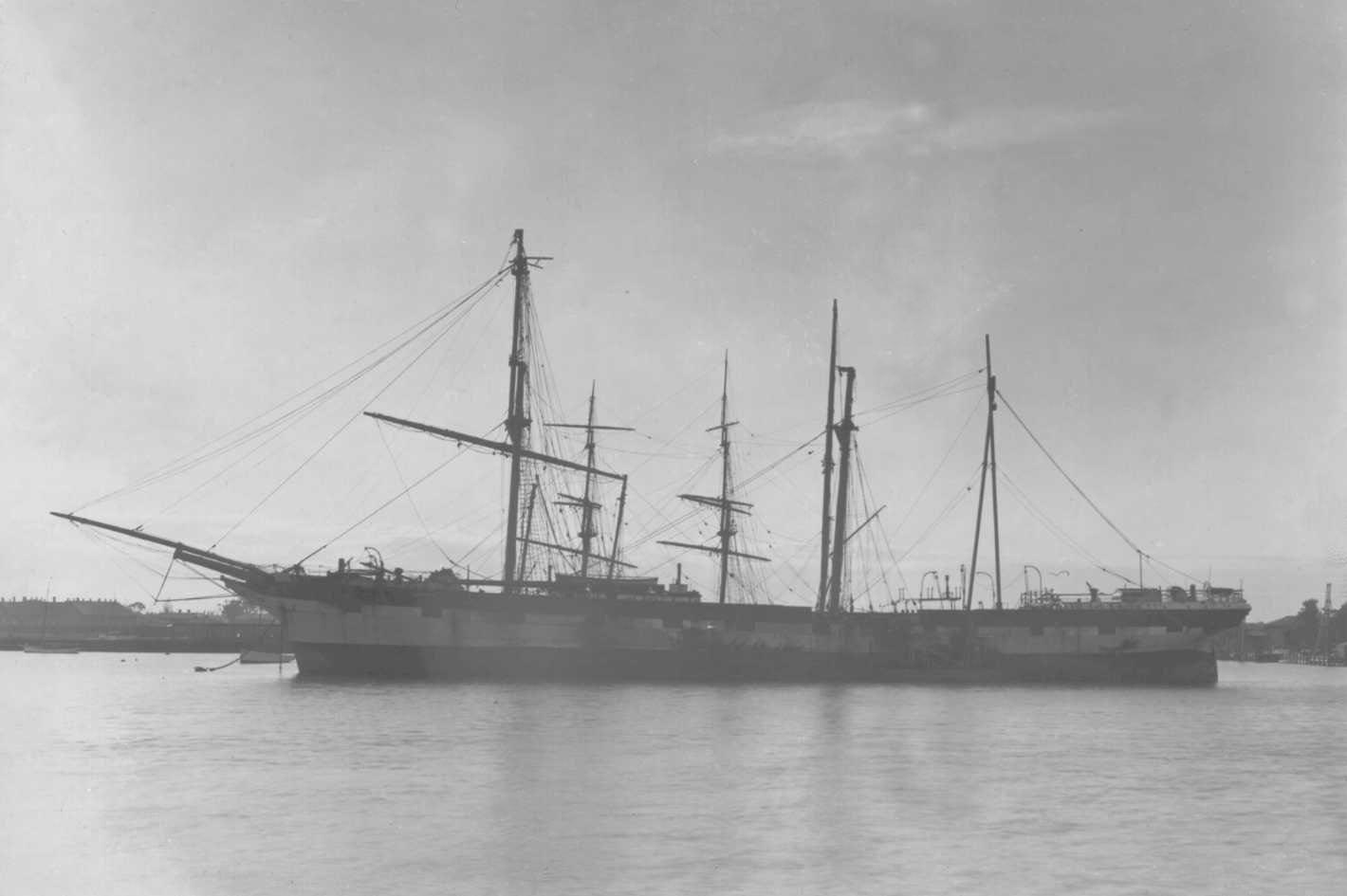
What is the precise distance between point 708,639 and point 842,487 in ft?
37.6

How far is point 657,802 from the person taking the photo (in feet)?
66.8

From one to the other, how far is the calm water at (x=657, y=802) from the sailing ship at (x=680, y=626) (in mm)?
16711

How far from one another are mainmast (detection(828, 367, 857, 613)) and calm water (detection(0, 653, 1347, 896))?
25.8 metres

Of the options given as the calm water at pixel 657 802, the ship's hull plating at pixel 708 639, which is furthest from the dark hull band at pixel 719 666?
the calm water at pixel 657 802

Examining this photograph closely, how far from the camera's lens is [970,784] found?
2316 cm

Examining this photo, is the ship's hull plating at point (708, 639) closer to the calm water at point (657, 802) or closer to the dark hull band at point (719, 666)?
the dark hull band at point (719, 666)

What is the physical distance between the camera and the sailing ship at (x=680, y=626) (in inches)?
2223

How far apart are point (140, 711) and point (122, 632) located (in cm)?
15774

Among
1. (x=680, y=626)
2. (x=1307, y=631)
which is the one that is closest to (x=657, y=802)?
(x=680, y=626)

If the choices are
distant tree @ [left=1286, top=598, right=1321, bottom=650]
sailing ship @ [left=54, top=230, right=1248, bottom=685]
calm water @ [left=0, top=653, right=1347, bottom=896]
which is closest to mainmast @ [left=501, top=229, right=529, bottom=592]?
sailing ship @ [left=54, top=230, right=1248, bottom=685]

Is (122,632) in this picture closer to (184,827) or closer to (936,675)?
(936,675)

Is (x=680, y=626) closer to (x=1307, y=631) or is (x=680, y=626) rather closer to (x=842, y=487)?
(x=842, y=487)

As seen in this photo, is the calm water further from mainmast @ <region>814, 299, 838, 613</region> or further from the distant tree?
the distant tree

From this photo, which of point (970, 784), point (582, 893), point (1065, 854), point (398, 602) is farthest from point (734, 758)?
point (398, 602)
